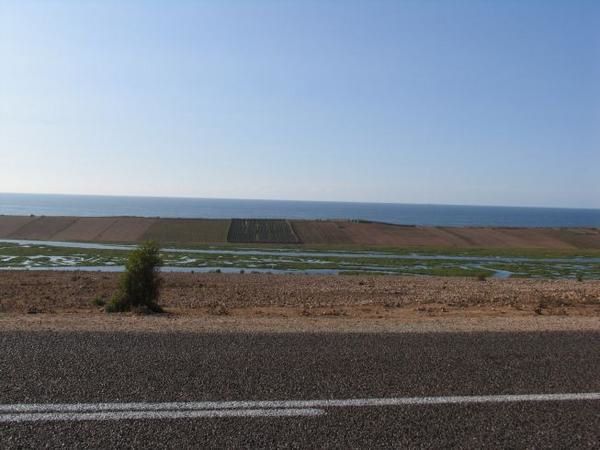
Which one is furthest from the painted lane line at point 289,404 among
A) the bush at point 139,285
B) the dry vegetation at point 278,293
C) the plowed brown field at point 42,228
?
the plowed brown field at point 42,228

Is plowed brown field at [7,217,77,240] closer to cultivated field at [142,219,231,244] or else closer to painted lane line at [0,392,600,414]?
cultivated field at [142,219,231,244]

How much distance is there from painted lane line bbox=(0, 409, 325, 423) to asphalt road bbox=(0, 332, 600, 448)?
1 centimetres

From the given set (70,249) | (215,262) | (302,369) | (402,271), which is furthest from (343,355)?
(70,249)

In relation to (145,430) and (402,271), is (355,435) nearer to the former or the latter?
(145,430)

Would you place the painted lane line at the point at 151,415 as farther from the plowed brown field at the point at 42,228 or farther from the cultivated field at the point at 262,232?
the plowed brown field at the point at 42,228

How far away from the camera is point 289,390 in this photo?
6.36 meters

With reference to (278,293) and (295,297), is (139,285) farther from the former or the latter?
(278,293)

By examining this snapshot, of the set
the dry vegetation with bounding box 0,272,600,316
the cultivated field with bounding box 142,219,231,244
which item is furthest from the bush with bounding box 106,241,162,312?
the cultivated field with bounding box 142,219,231,244

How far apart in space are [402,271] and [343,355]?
154 feet

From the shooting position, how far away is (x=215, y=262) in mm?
58656

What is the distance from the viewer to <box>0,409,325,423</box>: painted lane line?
210 inches

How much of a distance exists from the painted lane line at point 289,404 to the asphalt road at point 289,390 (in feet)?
0.08

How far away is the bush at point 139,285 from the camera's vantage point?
17625 mm

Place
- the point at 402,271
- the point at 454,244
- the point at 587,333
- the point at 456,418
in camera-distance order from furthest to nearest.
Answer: the point at 454,244 < the point at 402,271 < the point at 587,333 < the point at 456,418
